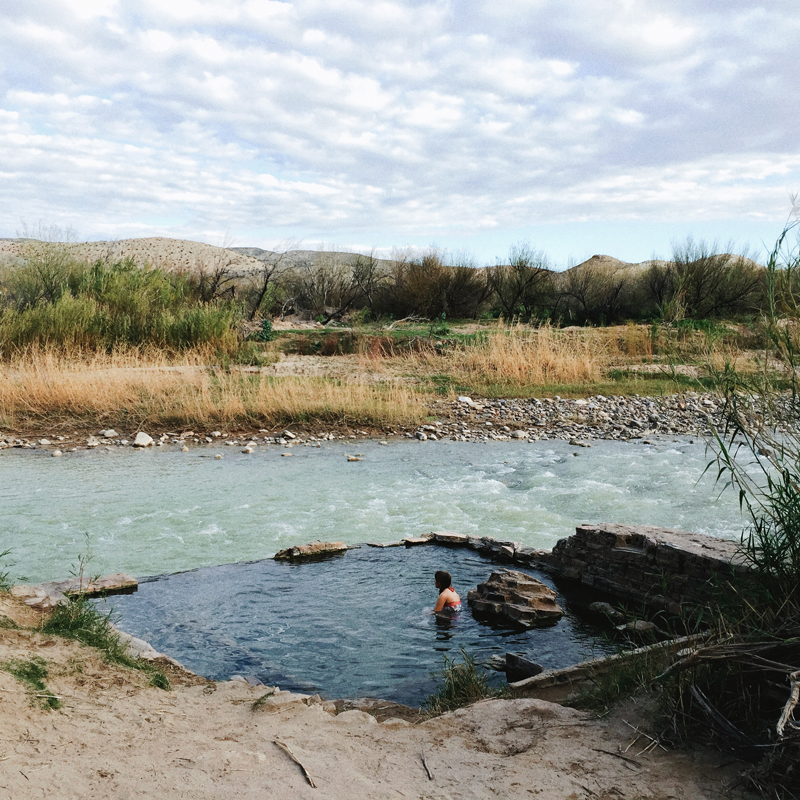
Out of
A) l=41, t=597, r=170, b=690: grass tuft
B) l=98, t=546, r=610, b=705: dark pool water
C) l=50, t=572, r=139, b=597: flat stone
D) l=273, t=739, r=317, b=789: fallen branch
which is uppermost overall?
l=273, t=739, r=317, b=789: fallen branch

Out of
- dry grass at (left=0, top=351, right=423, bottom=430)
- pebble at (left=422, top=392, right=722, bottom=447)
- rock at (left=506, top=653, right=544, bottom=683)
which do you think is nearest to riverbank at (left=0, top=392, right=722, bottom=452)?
pebble at (left=422, top=392, right=722, bottom=447)

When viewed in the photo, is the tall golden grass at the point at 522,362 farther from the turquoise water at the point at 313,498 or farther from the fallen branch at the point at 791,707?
the fallen branch at the point at 791,707

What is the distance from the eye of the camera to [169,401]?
537 inches

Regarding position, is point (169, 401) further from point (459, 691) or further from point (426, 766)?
point (426, 766)

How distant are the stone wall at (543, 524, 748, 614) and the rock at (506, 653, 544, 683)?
3.32 feet

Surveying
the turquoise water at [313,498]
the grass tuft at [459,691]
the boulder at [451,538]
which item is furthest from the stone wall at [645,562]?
the grass tuft at [459,691]

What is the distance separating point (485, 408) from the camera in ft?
48.6

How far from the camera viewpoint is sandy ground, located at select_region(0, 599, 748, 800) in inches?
115

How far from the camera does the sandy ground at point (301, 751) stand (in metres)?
2.91

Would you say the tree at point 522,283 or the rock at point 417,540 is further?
the tree at point 522,283

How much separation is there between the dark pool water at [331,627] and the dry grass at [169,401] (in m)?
6.48

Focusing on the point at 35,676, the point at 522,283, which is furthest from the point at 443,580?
the point at 522,283

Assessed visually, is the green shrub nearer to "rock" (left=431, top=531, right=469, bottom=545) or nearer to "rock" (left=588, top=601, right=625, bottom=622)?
"rock" (left=431, top=531, right=469, bottom=545)

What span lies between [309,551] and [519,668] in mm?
3122
